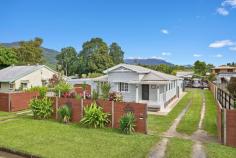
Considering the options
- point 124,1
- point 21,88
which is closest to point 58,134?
point 124,1

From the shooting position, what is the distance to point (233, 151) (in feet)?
32.1

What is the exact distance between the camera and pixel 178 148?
32.7 feet

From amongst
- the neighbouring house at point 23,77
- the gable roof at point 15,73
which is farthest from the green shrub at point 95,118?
→ the gable roof at point 15,73

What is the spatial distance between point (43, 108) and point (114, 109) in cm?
538

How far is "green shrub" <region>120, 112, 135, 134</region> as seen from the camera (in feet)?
40.7

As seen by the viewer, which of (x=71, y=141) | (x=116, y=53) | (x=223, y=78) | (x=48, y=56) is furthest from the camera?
(x=48, y=56)

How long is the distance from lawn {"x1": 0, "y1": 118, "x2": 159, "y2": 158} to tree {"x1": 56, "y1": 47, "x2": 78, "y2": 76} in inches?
2295

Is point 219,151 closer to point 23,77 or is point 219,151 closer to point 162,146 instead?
point 162,146

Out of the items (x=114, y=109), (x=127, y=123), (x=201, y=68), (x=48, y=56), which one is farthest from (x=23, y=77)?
(x=48, y=56)

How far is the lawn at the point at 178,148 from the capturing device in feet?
30.2

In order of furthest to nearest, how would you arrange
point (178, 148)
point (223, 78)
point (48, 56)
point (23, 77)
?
point (48, 56) < point (223, 78) < point (23, 77) < point (178, 148)

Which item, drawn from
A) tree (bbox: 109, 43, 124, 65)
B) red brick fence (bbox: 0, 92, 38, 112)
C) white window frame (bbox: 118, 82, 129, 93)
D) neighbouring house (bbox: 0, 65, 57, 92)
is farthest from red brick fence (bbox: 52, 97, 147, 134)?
tree (bbox: 109, 43, 124, 65)

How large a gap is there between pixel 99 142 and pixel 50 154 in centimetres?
235

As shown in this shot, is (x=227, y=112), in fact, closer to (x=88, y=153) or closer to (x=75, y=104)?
Answer: (x=88, y=153)
